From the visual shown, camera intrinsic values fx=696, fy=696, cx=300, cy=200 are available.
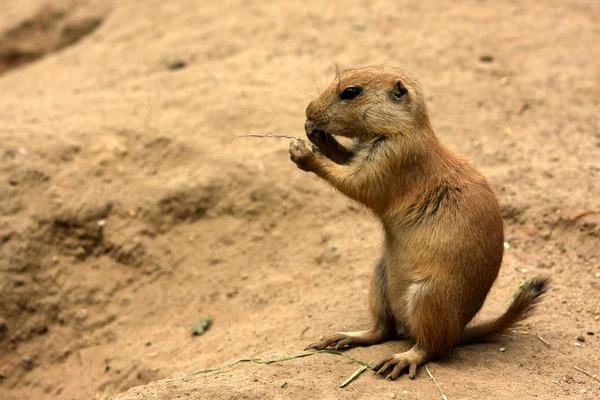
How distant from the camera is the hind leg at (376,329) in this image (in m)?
Answer: 4.23

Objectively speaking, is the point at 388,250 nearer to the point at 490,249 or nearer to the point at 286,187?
the point at 490,249

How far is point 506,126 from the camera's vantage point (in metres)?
7.00

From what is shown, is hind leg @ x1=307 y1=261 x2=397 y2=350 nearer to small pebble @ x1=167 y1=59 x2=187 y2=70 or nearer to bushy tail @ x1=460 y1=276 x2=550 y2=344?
bushy tail @ x1=460 y1=276 x2=550 y2=344

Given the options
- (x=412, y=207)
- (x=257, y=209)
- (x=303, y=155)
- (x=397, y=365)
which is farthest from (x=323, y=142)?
(x=257, y=209)

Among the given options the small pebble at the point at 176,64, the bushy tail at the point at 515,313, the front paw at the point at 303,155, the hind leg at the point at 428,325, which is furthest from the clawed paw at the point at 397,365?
the small pebble at the point at 176,64

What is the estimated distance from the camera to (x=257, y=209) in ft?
20.4

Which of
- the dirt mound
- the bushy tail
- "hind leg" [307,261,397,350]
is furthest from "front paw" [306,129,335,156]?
the dirt mound

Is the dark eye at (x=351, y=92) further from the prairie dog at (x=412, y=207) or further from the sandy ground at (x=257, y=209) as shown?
the sandy ground at (x=257, y=209)

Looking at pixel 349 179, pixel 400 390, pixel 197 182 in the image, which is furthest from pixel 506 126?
pixel 400 390

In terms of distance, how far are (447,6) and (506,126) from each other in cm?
262

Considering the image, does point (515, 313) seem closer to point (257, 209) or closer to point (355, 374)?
point (355, 374)

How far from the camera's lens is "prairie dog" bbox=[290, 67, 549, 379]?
3852 millimetres

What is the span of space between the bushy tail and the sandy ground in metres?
0.09

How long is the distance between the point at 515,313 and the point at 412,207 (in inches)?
36.6
